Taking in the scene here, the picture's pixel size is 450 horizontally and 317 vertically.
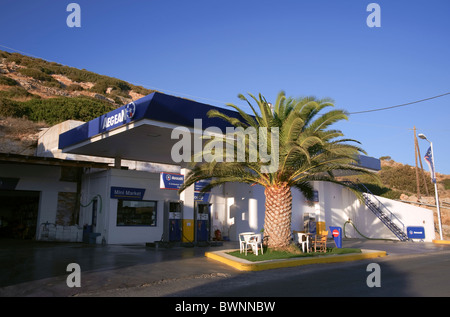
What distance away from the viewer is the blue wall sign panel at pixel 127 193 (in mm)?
20391

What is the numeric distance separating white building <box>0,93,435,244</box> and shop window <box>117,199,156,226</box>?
55 mm

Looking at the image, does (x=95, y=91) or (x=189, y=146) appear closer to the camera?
(x=189, y=146)

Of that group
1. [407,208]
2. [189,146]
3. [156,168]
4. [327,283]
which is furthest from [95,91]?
[327,283]

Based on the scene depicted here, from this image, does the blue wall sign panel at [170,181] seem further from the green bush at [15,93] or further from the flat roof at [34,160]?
the green bush at [15,93]

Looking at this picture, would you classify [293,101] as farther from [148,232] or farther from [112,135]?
[148,232]

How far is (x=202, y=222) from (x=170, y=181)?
2.82 m

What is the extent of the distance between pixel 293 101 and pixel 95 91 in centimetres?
5233

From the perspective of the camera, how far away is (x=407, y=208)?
28609 millimetres

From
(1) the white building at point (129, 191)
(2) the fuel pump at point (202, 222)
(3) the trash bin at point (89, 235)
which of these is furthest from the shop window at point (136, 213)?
(2) the fuel pump at point (202, 222)

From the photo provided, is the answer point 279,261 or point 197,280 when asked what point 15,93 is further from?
point 197,280

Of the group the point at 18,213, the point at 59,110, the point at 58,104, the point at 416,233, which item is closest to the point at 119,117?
the point at 18,213

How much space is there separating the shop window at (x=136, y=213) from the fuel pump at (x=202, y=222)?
11.2ft

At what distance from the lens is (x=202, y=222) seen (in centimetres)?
2009
